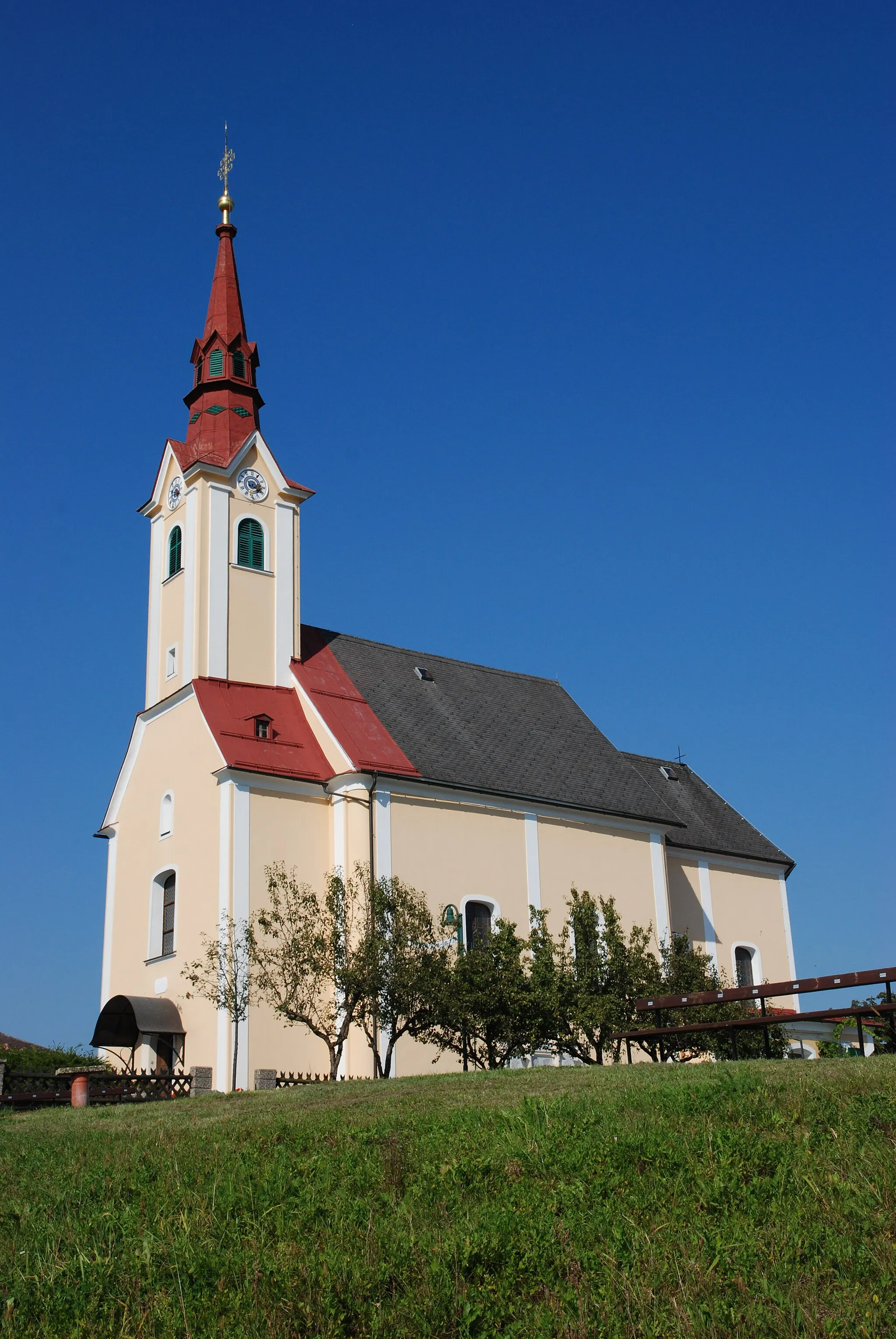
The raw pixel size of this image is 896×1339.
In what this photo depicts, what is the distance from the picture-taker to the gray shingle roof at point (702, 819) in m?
A: 38.3

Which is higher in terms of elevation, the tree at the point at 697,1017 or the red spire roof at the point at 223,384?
the red spire roof at the point at 223,384

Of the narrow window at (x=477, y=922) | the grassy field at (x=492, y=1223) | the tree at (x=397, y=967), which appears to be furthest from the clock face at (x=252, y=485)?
the grassy field at (x=492, y=1223)

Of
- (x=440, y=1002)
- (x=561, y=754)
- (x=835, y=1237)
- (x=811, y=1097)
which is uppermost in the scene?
(x=561, y=754)

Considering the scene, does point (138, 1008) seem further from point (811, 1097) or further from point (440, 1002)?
point (811, 1097)

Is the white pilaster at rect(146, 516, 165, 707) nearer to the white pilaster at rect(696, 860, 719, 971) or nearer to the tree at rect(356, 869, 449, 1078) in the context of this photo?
the tree at rect(356, 869, 449, 1078)

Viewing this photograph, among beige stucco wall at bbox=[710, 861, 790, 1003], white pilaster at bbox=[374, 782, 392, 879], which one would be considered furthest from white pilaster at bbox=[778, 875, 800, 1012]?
white pilaster at bbox=[374, 782, 392, 879]

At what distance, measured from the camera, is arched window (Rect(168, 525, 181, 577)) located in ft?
107

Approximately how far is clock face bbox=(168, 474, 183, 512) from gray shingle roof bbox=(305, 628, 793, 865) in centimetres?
480

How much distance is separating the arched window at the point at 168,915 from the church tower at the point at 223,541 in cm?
469

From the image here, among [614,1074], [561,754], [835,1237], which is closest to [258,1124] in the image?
[614,1074]

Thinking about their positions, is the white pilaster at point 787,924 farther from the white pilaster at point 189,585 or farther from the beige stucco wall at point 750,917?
the white pilaster at point 189,585

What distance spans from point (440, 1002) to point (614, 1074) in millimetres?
8647

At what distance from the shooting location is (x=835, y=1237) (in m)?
7.79

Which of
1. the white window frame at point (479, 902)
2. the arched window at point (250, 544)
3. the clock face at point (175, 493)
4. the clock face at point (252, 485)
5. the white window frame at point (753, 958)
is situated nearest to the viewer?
the white window frame at point (479, 902)
